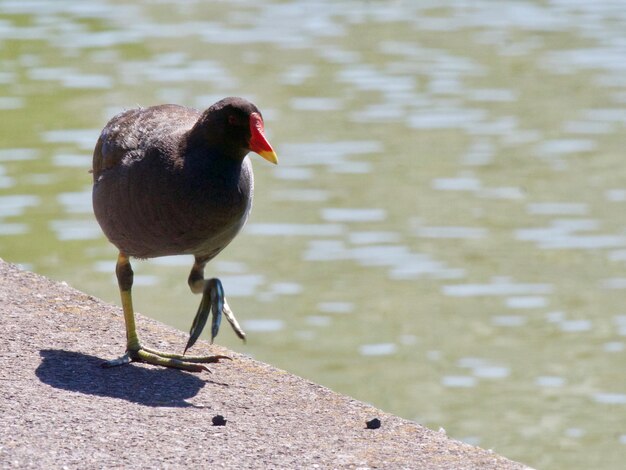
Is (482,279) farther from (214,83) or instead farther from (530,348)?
(214,83)

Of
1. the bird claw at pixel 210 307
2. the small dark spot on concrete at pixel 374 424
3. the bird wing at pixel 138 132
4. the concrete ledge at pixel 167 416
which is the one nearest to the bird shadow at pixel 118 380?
the concrete ledge at pixel 167 416

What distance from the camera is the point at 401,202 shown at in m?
12.0

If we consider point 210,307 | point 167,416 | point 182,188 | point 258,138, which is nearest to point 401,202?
point 210,307

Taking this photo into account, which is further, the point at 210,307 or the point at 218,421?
the point at 210,307

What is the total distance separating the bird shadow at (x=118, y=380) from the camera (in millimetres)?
5242

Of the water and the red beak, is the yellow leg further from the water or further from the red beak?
the red beak

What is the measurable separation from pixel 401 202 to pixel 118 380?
681 centimetres

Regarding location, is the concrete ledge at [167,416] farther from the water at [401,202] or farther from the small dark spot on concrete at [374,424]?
the water at [401,202]

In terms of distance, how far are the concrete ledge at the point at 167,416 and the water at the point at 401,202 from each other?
1.86ft

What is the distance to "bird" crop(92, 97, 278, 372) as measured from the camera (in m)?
5.36

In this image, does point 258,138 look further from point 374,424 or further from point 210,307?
point 374,424

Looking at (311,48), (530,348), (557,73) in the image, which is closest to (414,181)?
(530,348)

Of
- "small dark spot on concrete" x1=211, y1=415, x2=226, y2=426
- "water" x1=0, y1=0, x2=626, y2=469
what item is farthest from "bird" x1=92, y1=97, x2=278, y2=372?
"water" x1=0, y1=0, x2=626, y2=469

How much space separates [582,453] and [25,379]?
3.93 meters
